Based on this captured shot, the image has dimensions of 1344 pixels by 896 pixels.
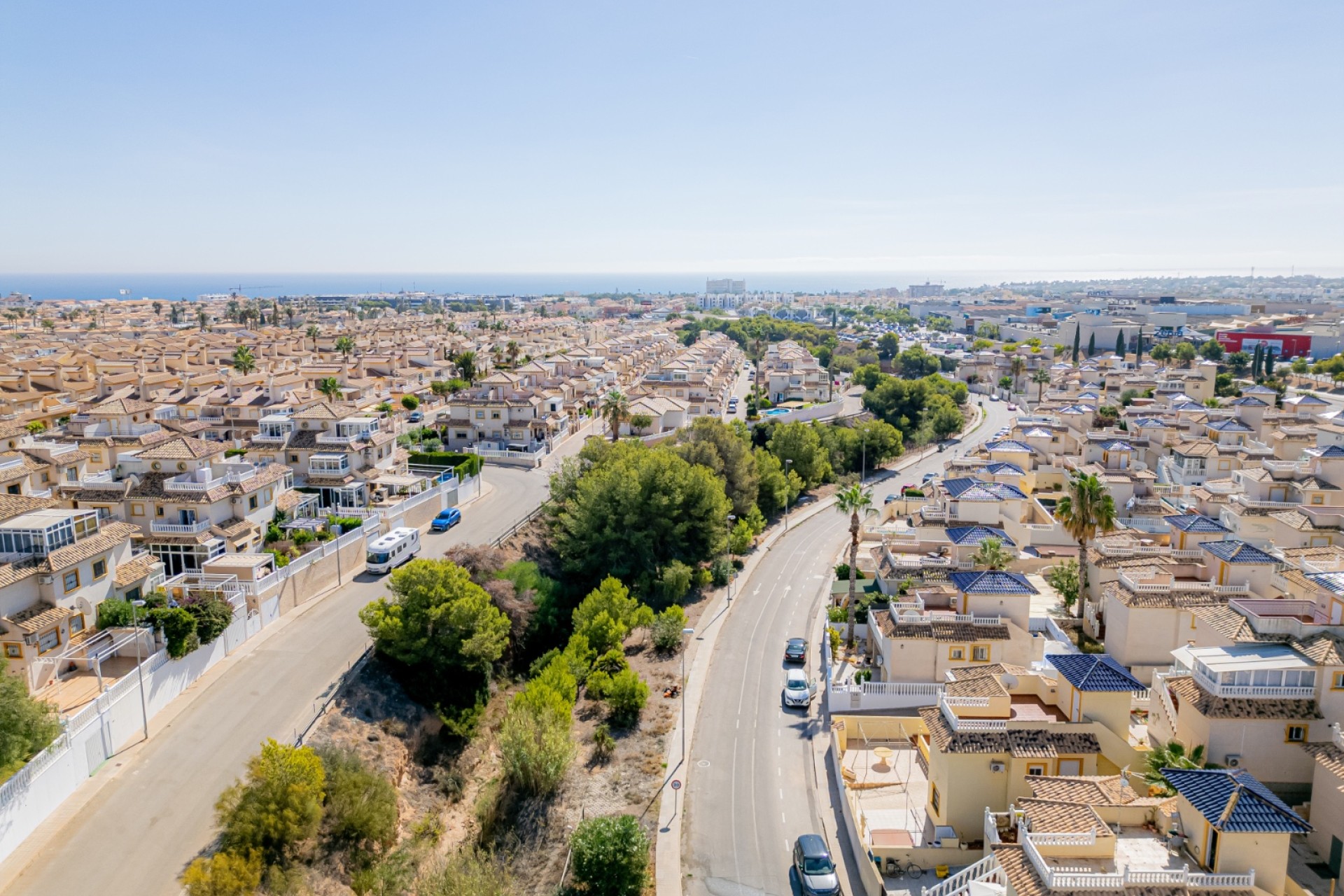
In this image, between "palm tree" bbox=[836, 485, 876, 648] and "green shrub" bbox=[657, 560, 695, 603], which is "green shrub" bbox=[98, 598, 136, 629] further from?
"palm tree" bbox=[836, 485, 876, 648]

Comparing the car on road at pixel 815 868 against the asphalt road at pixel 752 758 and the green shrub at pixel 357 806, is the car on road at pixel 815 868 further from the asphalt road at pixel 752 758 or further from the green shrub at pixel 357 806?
the green shrub at pixel 357 806

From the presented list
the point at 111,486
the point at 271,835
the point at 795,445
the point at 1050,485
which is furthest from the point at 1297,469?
the point at 111,486

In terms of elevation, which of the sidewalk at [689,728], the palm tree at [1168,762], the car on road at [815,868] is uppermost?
the palm tree at [1168,762]

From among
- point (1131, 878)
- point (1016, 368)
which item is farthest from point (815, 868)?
point (1016, 368)

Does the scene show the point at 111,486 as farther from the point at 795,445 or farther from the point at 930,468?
the point at 930,468


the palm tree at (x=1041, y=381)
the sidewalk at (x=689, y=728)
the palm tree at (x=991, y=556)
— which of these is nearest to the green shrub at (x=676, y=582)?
the sidewalk at (x=689, y=728)

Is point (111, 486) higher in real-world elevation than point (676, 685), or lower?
higher
